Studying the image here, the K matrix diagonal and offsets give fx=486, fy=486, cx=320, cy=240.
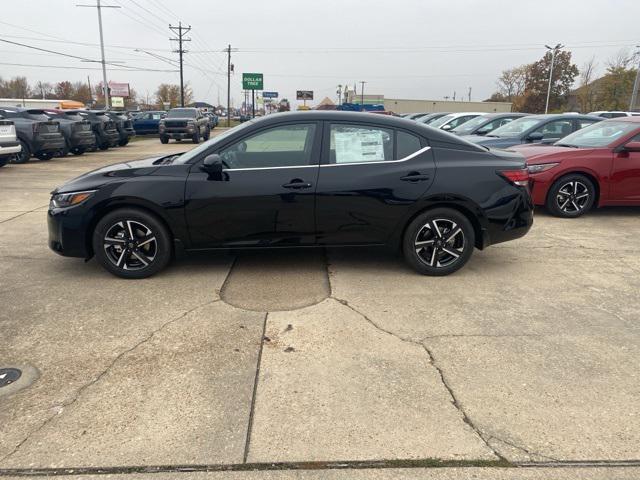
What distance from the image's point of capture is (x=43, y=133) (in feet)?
47.2

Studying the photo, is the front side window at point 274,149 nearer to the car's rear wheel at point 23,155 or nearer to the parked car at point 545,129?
the parked car at point 545,129

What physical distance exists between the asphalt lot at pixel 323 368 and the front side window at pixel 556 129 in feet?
19.3

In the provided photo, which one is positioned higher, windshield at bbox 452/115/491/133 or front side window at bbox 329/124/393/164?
windshield at bbox 452/115/491/133

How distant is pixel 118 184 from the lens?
458 cm

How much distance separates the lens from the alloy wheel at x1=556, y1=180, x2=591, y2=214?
24.7 feet

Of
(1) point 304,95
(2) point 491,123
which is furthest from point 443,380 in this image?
(1) point 304,95

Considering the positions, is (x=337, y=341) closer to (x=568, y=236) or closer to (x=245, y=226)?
(x=245, y=226)

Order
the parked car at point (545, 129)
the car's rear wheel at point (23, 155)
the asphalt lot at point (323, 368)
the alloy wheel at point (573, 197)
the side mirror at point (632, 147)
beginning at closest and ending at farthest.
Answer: the asphalt lot at point (323, 368)
the side mirror at point (632, 147)
the alloy wheel at point (573, 197)
the parked car at point (545, 129)
the car's rear wheel at point (23, 155)

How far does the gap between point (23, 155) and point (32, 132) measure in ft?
2.66

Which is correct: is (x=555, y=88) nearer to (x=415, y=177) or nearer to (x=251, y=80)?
(x=251, y=80)

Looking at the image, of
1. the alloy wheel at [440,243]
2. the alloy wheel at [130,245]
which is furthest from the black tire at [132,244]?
the alloy wheel at [440,243]

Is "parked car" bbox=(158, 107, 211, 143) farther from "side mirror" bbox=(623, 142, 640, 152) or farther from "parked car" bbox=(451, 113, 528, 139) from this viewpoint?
"side mirror" bbox=(623, 142, 640, 152)

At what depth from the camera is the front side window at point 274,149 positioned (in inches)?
185

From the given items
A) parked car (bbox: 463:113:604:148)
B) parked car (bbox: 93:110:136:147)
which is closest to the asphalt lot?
parked car (bbox: 463:113:604:148)
